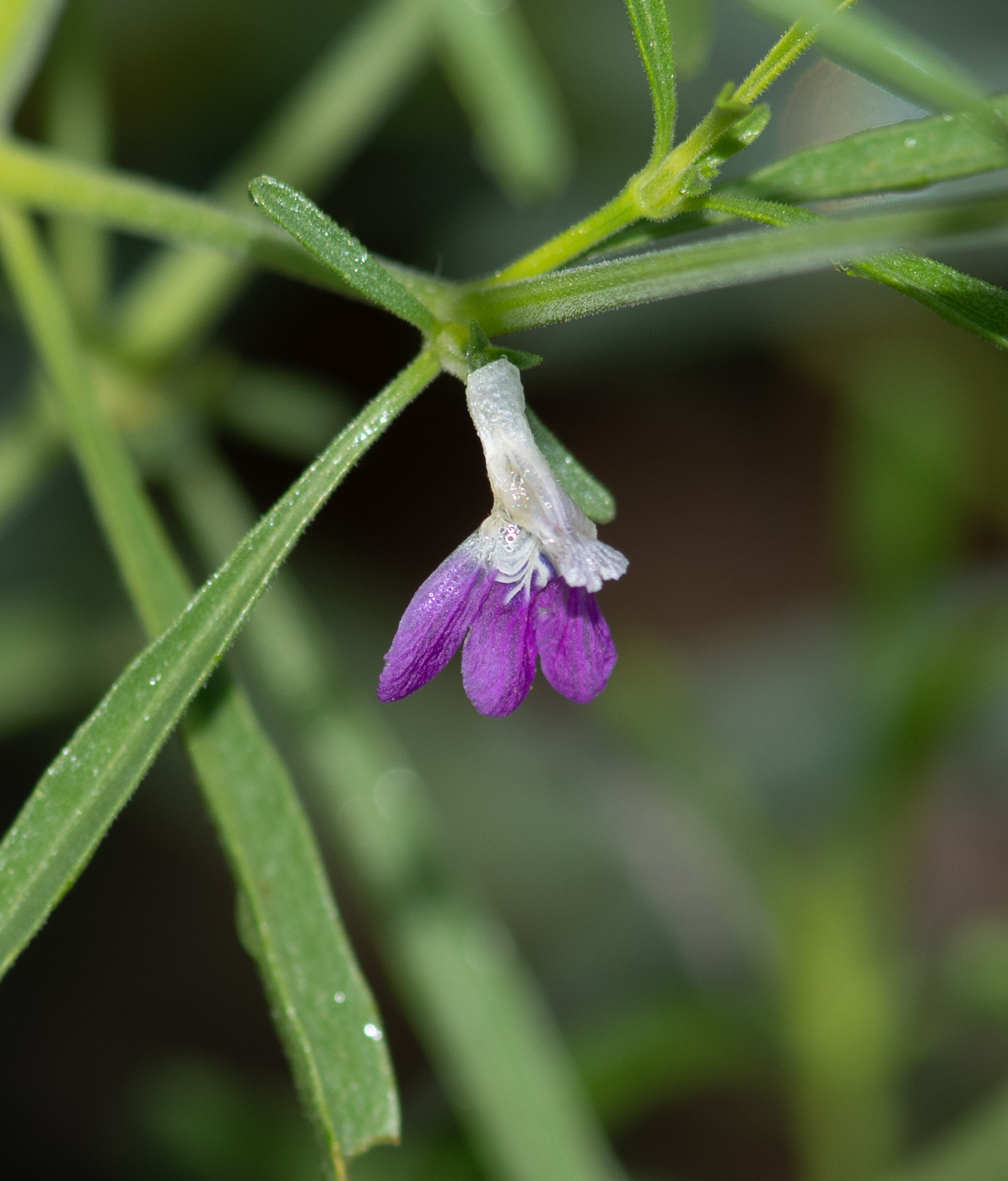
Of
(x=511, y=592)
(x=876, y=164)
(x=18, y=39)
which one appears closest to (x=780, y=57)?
(x=876, y=164)

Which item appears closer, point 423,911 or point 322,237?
point 322,237

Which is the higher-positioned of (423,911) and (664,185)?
(664,185)

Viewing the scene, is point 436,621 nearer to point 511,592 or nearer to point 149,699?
point 511,592

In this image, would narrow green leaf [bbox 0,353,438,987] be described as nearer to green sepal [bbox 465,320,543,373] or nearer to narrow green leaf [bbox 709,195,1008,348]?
green sepal [bbox 465,320,543,373]

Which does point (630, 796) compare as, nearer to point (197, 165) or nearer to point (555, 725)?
point (555, 725)

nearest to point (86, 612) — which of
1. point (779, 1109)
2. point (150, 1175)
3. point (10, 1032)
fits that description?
point (10, 1032)

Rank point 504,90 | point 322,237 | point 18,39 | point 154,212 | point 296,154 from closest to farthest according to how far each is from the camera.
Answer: point 322,237 < point 154,212 < point 18,39 < point 504,90 < point 296,154

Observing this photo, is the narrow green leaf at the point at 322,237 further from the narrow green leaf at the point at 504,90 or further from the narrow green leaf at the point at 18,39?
the narrow green leaf at the point at 504,90

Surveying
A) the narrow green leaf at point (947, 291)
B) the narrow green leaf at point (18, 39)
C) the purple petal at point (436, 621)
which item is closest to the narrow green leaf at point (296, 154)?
the narrow green leaf at point (18, 39)
